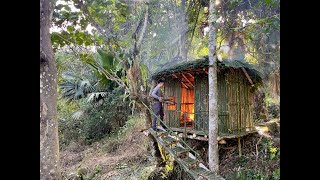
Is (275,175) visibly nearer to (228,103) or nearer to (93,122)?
(228,103)

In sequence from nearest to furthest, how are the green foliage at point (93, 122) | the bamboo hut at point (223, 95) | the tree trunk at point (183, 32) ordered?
the bamboo hut at point (223, 95), the green foliage at point (93, 122), the tree trunk at point (183, 32)

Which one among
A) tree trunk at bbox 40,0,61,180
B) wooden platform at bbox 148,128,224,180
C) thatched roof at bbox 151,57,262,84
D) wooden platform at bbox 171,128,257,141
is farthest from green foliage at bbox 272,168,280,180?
tree trunk at bbox 40,0,61,180

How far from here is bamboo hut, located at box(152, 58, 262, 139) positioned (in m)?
4.38

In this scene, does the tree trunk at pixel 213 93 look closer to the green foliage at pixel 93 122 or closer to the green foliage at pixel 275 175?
the green foliage at pixel 275 175

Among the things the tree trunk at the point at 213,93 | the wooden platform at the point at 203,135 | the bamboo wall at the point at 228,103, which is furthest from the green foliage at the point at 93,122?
the tree trunk at the point at 213,93

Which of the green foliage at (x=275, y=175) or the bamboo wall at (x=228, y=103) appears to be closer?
the green foliage at (x=275, y=175)

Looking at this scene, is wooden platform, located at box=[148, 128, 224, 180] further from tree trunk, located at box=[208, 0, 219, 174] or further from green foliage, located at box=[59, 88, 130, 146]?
green foliage, located at box=[59, 88, 130, 146]

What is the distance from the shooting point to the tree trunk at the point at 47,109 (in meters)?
1.50

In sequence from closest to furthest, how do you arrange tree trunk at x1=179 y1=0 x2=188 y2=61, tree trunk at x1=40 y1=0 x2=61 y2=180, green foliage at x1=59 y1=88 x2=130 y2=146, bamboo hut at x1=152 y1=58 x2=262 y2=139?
tree trunk at x1=40 y1=0 x2=61 y2=180 < bamboo hut at x1=152 y1=58 x2=262 y2=139 < green foliage at x1=59 y1=88 x2=130 y2=146 < tree trunk at x1=179 y1=0 x2=188 y2=61

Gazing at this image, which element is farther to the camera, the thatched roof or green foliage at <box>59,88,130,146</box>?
green foliage at <box>59,88,130,146</box>

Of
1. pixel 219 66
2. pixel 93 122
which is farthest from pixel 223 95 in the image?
pixel 93 122
